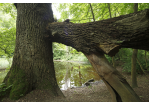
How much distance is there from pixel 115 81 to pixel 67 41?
1636mm

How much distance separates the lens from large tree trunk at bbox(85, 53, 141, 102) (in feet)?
5.79

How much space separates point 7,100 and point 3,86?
42 cm

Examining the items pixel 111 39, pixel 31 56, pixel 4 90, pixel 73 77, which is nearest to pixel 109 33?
pixel 111 39

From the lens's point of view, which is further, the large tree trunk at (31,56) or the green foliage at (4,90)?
the large tree trunk at (31,56)

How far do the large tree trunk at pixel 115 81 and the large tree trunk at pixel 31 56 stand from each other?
151cm

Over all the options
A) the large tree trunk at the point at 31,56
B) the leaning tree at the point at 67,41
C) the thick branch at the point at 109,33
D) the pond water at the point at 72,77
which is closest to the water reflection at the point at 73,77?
the pond water at the point at 72,77

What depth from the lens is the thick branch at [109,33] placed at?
150cm

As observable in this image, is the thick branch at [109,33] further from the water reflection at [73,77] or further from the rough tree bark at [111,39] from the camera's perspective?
the water reflection at [73,77]

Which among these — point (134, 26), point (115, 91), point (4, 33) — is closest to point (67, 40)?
point (134, 26)

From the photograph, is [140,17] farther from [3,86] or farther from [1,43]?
[1,43]

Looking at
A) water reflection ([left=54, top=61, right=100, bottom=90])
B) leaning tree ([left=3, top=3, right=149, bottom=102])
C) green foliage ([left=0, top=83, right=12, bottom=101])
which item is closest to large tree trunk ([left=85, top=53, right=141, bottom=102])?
leaning tree ([left=3, top=3, right=149, bottom=102])

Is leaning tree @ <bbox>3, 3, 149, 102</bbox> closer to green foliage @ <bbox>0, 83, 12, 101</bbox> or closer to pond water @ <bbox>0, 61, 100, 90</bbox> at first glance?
green foliage @ <bbox>0, 83, 12, 101</bbox>

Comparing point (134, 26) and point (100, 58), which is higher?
point (134, 26)

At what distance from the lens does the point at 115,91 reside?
199 centimetres
